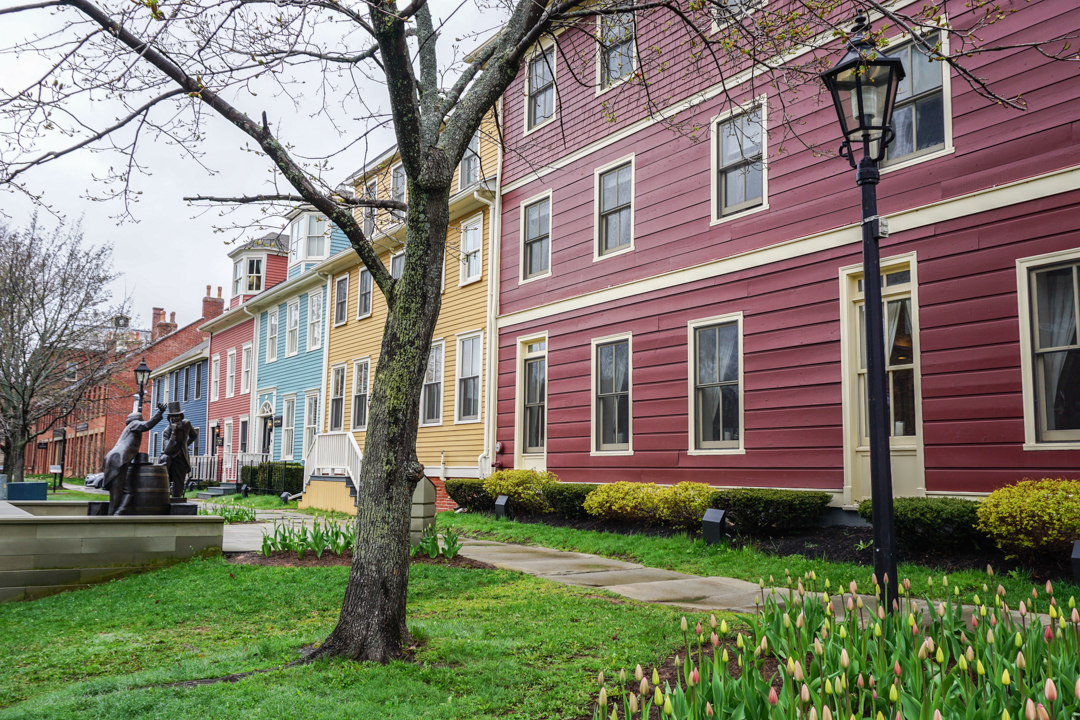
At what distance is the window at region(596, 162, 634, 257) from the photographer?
14.7 metres

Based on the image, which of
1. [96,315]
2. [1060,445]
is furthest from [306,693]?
[96,315]

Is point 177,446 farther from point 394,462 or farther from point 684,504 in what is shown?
point 394,462

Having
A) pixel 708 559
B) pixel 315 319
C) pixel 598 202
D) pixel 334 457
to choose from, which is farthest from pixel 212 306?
pixel 708 559

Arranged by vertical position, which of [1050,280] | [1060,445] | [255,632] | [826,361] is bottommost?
[255,632]

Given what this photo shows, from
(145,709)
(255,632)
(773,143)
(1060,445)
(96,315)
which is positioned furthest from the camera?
(96,315)

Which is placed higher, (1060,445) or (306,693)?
(1060,445)

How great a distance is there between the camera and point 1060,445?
8.38 m

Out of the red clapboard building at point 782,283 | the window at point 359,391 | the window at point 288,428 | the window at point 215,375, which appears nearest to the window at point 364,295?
the window at point 359,391

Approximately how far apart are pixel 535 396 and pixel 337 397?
10.4 metres

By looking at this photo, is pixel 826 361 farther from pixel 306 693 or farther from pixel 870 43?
pixel 306 693

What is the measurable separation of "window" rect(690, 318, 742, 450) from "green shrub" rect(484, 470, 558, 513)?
3.29m

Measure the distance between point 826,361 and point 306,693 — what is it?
27.1ft

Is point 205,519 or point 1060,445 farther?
point 205,519

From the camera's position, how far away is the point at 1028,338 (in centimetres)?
879
